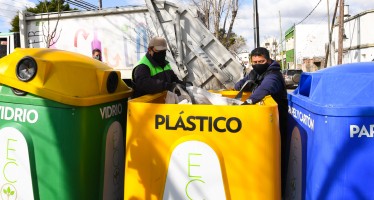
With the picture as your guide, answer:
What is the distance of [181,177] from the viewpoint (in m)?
2.30

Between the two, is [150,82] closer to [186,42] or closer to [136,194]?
[136,194]

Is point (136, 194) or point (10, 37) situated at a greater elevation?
point (10, 37)

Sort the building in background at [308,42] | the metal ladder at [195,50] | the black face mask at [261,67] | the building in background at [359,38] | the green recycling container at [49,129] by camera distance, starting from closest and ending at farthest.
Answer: the green recycling container at [49,129], the black face mask at [261,67], the metal ladder at [195,50], the building in background at [359,38], the building in background at [308,42]

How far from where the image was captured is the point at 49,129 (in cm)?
239

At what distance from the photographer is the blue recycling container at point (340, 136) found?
1.95m

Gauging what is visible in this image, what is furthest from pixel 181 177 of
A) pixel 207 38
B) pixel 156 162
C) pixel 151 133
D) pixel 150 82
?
pixel 207 38

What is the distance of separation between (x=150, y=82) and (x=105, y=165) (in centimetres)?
81

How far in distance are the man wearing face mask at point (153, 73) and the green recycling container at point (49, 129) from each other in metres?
0.55

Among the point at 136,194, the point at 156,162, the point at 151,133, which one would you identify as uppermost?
the point at 151,133

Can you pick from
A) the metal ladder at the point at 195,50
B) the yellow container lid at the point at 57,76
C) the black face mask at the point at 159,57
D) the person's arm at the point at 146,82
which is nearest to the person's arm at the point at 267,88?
the person's arm at the point at 146,82

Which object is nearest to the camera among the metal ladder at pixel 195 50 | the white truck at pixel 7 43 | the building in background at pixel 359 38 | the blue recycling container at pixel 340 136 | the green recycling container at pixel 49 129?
Result: the blue recycling container at pixel 340 136

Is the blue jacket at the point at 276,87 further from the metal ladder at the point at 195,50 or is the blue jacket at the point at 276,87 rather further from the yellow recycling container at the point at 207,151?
the metal ladder at the point at 195,50

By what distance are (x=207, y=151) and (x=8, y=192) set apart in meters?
1.45

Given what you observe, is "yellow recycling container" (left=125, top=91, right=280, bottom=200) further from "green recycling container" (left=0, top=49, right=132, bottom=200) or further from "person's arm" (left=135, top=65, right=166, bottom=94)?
"person's arm" (left=135, top=65, right=166, bottom=94)
